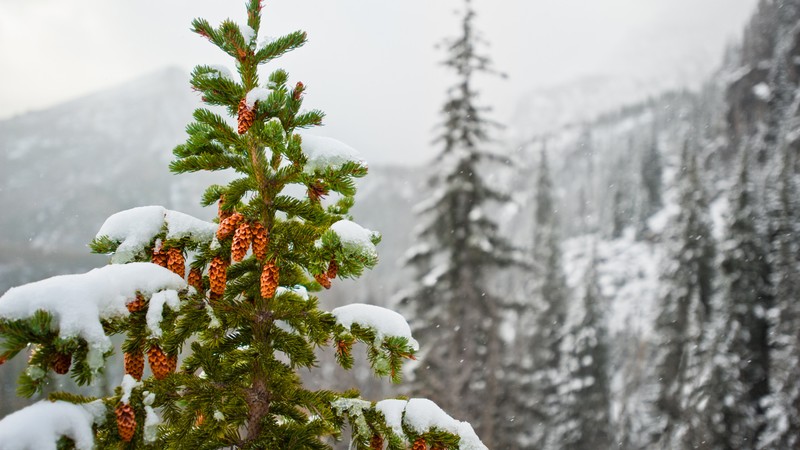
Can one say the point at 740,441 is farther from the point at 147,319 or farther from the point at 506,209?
the point at 147,319

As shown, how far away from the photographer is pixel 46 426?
1955 millimetres

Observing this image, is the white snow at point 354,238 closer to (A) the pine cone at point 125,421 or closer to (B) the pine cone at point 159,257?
(B) the pine cone at point 159,257

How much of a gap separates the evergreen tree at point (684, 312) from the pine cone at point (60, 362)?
28.7 m

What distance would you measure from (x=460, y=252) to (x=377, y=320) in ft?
39.7

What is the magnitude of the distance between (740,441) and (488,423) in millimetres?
16377

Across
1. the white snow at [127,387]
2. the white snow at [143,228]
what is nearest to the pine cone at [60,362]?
the white snow at [127,387]

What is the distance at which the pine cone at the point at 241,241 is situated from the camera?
258 cm

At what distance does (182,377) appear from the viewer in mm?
2688

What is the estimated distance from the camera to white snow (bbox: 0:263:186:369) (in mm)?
1976

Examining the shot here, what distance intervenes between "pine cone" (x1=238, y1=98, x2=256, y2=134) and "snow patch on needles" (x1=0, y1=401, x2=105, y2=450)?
1.67 meters

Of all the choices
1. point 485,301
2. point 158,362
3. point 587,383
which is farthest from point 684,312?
point 158,362

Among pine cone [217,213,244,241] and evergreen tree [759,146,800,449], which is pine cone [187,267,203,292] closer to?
pine cone [217,213,244,241]

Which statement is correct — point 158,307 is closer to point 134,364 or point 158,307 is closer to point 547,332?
point 134,364

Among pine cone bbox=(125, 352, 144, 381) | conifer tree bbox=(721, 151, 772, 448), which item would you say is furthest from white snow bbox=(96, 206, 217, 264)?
conifer tree bbox=(721, 151, 772, 448)
